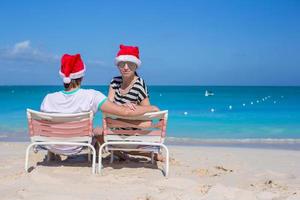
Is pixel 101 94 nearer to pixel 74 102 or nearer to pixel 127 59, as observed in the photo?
pixel 74 102

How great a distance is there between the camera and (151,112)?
4.97m

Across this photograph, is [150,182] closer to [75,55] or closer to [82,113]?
[82,113]

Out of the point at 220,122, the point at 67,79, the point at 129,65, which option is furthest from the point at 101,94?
the point at 220,122

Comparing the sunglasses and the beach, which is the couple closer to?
the sunglasses

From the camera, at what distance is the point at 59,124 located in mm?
5051

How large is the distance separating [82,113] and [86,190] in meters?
0.88

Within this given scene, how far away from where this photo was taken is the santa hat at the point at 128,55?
17.3 ft

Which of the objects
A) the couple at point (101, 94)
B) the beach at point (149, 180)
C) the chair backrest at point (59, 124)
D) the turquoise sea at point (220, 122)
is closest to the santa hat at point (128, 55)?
the couple at point (101, 94)

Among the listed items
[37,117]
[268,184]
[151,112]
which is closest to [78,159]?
[37,117]

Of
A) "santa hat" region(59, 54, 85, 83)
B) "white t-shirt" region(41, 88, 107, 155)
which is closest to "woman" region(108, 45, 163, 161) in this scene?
"white t-shirt" region(41, 88, 107, 155)

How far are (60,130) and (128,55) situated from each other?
1.15 meters

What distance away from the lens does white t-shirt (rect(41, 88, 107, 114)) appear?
5055 mm

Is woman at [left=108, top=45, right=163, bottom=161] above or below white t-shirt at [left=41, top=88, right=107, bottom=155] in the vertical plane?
above

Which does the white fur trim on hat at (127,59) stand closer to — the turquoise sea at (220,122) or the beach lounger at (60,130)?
the beach lounger at (60,130)
